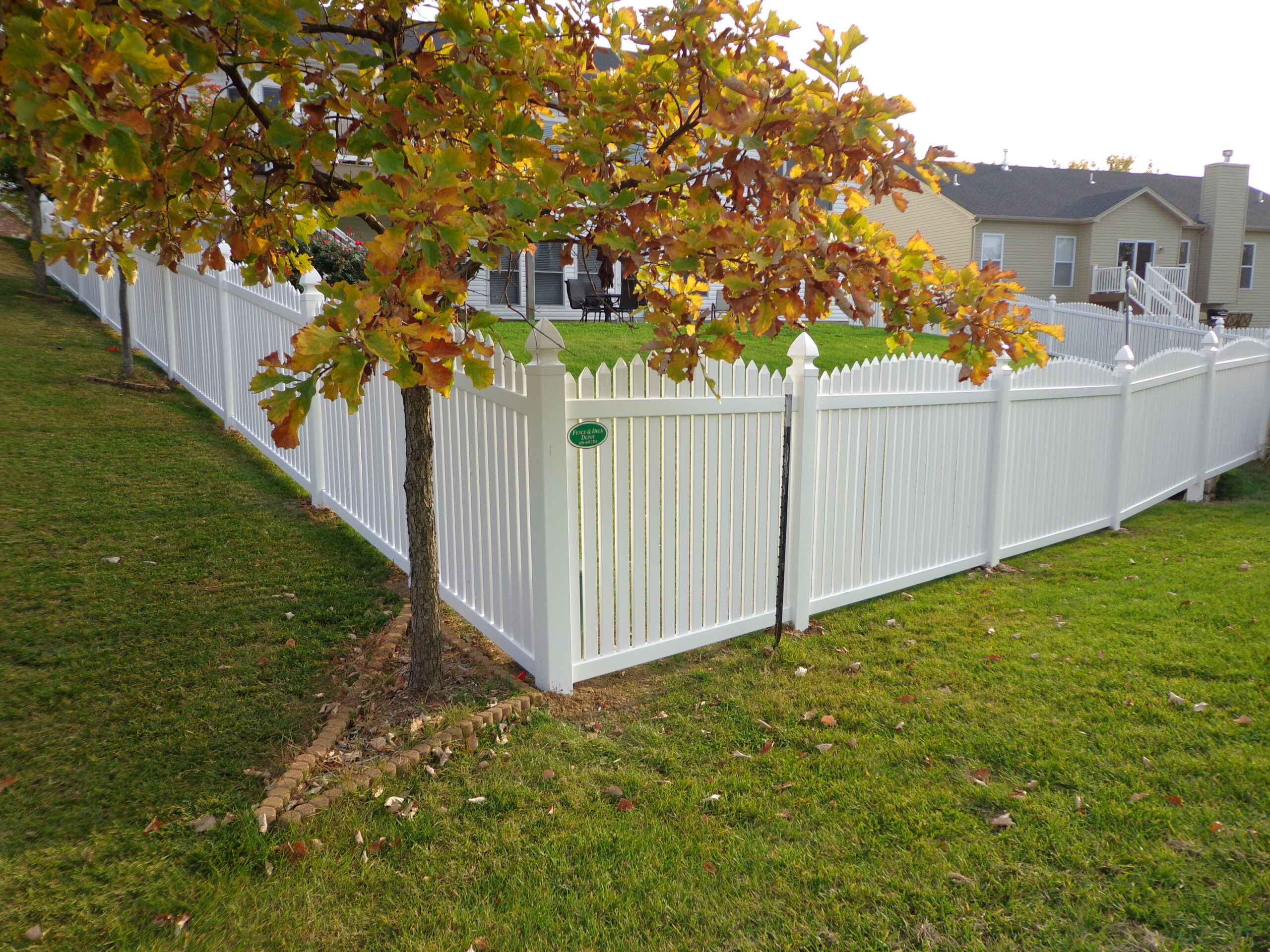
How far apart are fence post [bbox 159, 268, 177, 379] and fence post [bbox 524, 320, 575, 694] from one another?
755 cm

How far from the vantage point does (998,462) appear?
22.4 ft

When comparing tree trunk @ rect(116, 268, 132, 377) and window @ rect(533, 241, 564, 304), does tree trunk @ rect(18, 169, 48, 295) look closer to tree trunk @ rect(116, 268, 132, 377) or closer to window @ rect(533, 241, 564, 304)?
tree trunk @ rect(116, 268, 132, 377)

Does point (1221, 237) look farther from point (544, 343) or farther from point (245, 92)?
point (245, 92)

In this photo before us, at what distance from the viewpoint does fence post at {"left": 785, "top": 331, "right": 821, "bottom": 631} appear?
17.0 ft

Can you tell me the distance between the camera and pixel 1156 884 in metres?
3.04

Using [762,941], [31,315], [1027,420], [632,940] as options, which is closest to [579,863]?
[632,940]

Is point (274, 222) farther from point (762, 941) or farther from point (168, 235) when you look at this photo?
point (762, 941)

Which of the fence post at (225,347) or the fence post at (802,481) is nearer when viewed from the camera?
the fence post at (802,481)

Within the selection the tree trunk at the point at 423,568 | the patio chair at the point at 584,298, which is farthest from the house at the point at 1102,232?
the tree trunk at the point at 423,568

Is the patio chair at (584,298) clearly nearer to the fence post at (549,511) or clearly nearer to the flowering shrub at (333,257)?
the flowering shrub at (333,257)

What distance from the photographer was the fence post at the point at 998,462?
6.64 m

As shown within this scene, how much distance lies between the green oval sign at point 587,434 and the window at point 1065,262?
29.7m

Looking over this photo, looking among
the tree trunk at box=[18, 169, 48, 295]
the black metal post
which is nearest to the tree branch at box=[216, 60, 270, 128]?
the black metal post

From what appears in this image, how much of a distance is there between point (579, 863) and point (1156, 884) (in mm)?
2072
